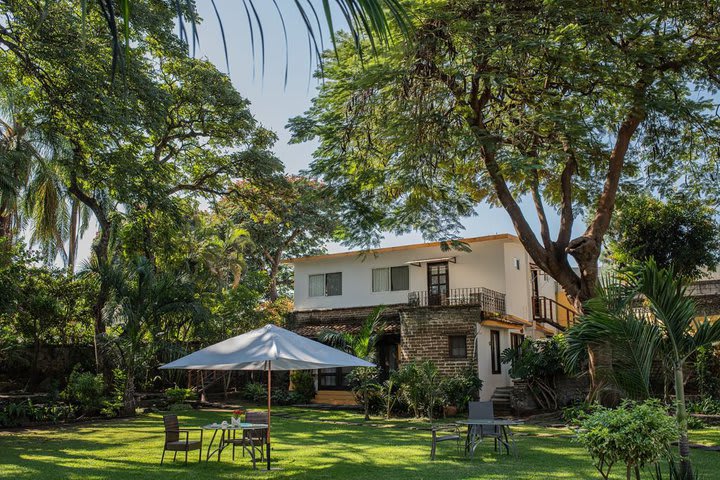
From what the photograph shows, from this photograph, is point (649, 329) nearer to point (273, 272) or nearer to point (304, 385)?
point (304, 385)

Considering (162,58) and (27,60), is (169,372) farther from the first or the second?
(27,60)

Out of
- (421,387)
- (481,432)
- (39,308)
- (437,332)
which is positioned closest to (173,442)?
(481,432)

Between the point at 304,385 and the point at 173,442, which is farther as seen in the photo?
the point at 304,385

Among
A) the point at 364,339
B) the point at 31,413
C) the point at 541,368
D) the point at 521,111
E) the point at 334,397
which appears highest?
the point at 521,111

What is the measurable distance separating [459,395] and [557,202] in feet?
21.9

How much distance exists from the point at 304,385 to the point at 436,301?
613 centimetres

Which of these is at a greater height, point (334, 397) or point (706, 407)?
point (706, 407)

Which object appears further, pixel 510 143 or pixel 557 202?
pixel 557 202

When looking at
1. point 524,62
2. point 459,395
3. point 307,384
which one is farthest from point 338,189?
point 307,384

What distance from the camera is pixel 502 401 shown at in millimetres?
21625

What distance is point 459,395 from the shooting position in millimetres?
19812

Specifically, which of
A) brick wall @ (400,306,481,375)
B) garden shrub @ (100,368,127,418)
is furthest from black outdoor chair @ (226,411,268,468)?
brick wall @ (400,306,481,375)

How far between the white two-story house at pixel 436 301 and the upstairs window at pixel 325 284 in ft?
0.14

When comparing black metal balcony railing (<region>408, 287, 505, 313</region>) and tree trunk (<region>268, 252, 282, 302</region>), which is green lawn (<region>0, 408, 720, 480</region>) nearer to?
black metal balcony railing (<region>408, 287, 505, 313</region>)
